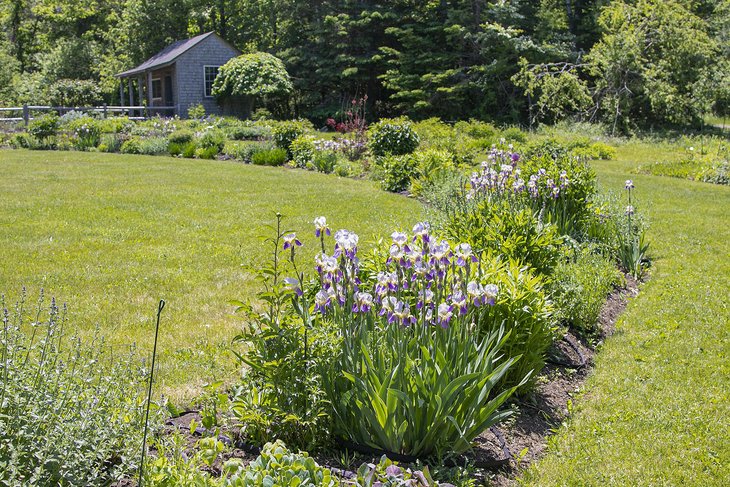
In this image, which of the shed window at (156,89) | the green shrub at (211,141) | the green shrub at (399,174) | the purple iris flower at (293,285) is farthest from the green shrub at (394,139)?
the shed window at (156,89)

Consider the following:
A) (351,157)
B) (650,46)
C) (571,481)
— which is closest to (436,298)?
(571,481)

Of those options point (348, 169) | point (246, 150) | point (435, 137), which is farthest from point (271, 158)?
point (435, 137)

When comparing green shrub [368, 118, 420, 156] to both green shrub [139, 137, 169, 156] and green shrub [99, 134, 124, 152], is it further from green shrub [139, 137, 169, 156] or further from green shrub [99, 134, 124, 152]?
green shrub [99, 134, 124, 152]

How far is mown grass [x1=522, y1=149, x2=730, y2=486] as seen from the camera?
3027mm

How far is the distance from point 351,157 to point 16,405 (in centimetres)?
1276

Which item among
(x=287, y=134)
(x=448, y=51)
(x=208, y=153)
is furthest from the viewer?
(x=448, y=51)

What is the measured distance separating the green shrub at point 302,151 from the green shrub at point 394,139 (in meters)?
1.61

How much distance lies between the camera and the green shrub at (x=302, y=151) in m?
14.4

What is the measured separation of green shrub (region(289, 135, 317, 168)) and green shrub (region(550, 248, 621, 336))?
9558mm

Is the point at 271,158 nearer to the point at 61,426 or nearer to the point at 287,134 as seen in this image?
the point at 287,134

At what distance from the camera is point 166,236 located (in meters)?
7.55

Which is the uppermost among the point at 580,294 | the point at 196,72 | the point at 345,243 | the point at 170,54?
the point at 170,54

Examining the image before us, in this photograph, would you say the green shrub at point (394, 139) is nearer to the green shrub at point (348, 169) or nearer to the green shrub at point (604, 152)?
the green shrub at point (348, 169)

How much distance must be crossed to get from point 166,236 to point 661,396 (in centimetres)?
560
